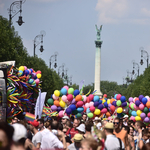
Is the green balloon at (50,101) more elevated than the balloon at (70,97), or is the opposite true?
the balloon at (70,97)

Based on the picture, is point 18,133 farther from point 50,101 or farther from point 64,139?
point 50,101

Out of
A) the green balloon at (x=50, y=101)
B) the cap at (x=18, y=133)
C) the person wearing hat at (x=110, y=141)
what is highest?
the cap at (x=18, y=133)

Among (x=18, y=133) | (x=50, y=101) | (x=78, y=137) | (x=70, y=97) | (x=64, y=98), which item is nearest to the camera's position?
(x=18, y=133)

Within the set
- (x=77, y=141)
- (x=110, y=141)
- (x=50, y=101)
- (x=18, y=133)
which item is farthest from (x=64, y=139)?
(x=50, y=101)

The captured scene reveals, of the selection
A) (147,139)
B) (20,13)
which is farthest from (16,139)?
(20,13)

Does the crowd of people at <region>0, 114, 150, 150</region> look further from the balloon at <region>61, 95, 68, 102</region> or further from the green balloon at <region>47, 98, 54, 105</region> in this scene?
the green balloon at <region>47, 98, 54, 105</region>

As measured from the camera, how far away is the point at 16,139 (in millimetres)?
3219

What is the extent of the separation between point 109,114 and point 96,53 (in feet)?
137

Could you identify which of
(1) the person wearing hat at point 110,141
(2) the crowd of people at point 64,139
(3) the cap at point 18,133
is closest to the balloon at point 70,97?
(2) the crowd of people at point 64,139

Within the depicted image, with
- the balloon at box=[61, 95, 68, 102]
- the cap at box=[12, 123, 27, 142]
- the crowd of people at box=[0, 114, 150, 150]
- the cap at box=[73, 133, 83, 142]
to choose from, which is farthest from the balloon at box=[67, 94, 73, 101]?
the cap at box=[12, 123, 27, 142]

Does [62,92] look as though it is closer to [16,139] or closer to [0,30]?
[0,30]

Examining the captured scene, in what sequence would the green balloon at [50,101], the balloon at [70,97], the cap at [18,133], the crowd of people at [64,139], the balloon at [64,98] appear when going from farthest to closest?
the green balloon at [50,101], the balloon at [64,98], the balloon at [70,97], the cap at [18,133], the crowd of people at [64,139]

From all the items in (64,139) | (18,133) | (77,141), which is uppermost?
(18,133)

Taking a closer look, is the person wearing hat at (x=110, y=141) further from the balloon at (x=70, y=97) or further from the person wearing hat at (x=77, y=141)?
the balloon at (x=70, y=97)
